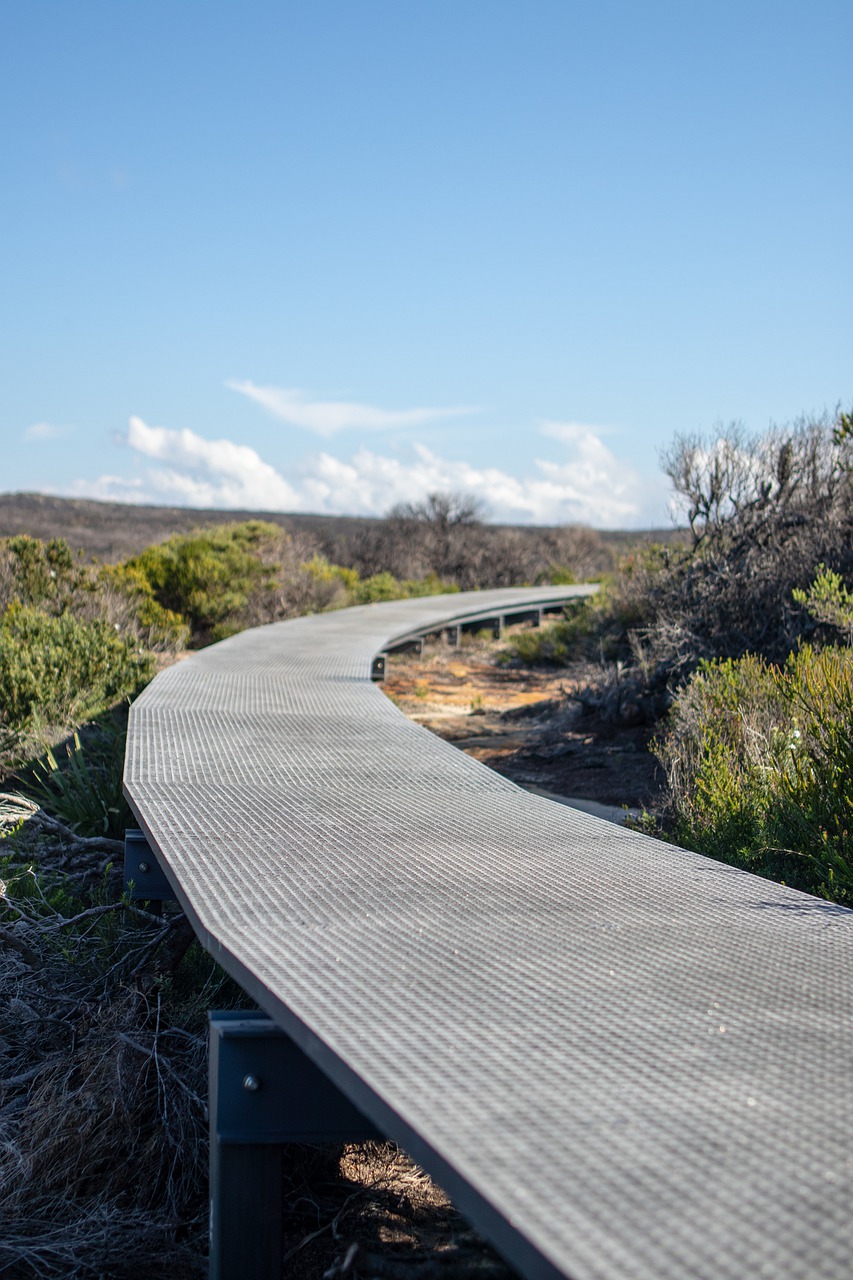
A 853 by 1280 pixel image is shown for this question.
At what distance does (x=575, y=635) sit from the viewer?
1443cm

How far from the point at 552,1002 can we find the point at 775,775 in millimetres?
2921

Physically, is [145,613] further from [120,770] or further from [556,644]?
[120,770]

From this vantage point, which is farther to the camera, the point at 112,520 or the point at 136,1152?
the point at 112,520

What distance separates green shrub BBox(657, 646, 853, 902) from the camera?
4148 mm

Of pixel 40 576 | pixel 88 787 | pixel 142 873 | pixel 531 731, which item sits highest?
pixel 40 576

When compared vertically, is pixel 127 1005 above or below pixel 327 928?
below

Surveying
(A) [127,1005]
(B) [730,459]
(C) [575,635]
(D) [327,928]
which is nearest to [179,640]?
(C) [575,635]

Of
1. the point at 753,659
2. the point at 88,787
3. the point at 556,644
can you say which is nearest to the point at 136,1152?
the point at 88,787

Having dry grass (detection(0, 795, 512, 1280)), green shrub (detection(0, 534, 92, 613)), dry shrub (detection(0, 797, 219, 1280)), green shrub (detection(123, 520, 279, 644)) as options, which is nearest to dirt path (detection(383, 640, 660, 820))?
green shrub (detection(123, 520, 279, 644))

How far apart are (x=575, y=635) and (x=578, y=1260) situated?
13264 mm

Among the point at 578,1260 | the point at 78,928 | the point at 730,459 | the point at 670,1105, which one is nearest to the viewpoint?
the point at 578,1260

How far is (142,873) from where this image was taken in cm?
379

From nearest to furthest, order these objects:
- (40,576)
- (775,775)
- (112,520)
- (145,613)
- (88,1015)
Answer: (88,1015) < (775,775) < (40,576) < (145,613) < (112,520)

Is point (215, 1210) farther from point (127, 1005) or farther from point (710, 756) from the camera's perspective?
point (710, 756)
